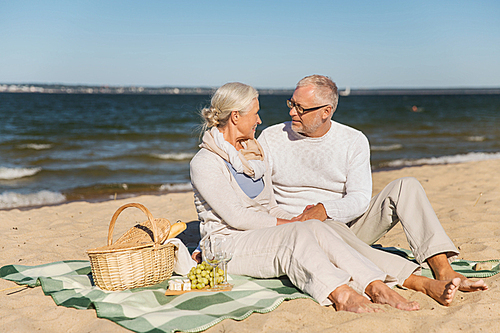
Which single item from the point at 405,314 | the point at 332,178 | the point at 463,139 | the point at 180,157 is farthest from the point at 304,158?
the point at 463,139

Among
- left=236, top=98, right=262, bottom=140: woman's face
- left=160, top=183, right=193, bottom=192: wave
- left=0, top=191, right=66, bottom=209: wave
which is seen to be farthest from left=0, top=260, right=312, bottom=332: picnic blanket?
left=160, top=183, right=193, bottom=192: wave

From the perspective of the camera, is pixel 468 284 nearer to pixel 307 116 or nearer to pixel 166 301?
pixel 307 116

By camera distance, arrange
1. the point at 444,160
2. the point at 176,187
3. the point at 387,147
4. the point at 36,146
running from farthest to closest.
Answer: the point at 387,147 < the point at 36,146 < the point at 444,160 < the point at 176,187

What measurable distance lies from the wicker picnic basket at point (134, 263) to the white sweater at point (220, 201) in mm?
338

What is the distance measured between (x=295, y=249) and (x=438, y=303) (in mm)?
1033

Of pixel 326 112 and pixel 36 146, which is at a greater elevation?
pixel 326 112

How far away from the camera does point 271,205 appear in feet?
11.9

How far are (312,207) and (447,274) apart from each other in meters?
1.08

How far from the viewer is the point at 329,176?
3688 mm

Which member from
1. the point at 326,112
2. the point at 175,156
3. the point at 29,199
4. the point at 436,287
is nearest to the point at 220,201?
the point at 326,112

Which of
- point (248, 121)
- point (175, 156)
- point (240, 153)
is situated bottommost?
point (175, 156)

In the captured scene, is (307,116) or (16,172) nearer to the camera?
(307,116)

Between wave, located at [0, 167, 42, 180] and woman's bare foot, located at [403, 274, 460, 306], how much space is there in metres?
8.99

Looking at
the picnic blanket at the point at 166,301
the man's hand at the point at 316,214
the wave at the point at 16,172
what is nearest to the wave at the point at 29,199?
the wave at the point at 16,172
